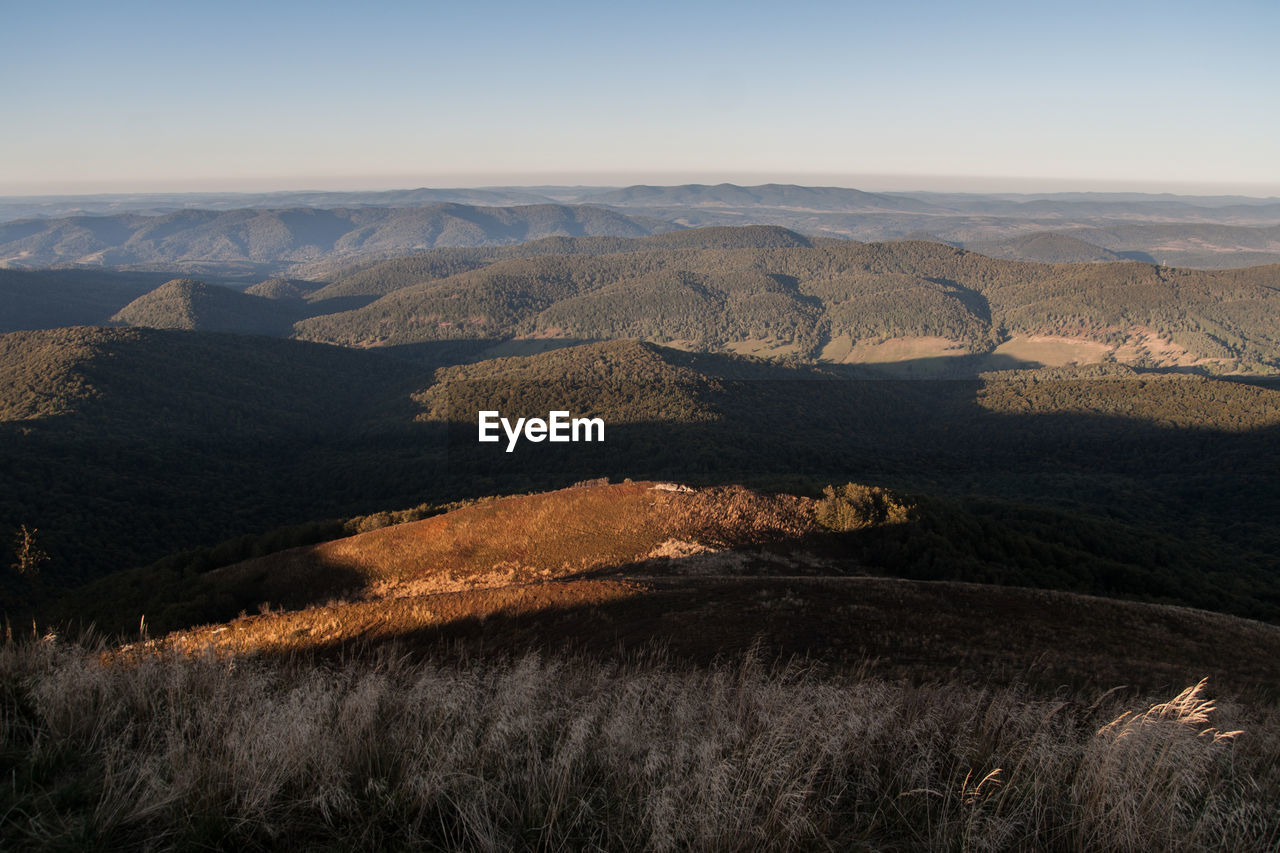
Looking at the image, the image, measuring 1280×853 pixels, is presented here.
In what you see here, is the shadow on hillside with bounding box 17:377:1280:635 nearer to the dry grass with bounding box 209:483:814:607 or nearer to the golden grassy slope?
the dry grass with bounding box 209:483:814:607

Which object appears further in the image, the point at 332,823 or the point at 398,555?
the point at 398,555

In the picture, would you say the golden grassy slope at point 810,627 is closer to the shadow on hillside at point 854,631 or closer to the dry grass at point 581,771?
the shadow on hillside at point 854,631

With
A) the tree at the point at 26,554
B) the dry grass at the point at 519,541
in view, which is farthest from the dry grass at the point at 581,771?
the tree at the point at 26,554

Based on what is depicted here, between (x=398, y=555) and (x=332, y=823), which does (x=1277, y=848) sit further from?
(x=398, y=555)

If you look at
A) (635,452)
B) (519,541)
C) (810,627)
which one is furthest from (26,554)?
(635,452)

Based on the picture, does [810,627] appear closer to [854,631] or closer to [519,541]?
[854,631]

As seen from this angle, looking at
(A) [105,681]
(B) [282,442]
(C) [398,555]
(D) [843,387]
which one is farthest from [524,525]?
(D) [843,387]

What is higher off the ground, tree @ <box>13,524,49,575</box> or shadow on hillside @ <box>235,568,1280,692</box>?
shadow on hillside @ <box>235,568,1280,692</box>

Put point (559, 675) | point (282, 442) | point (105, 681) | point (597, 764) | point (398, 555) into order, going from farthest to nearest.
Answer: point (282, 442) < point (398, 555) < point (559, 675) < point (105, 681) < point (597, 764)

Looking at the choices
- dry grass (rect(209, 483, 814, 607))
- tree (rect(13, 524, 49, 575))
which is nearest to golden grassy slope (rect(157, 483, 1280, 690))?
dry grass (rect(209, 483, 814, 607))
